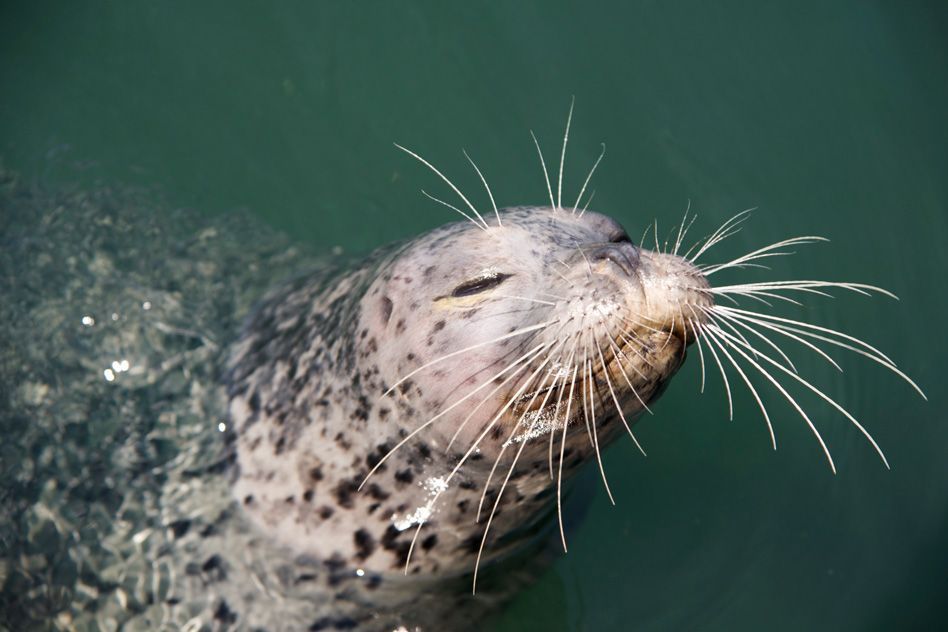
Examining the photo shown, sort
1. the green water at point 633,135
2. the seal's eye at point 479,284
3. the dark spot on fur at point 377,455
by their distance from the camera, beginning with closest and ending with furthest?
the seal's eye at point 479,284
the dark spot on fur at point 377,455
the green water at point 633,135

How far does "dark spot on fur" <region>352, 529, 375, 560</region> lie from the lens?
3.00m

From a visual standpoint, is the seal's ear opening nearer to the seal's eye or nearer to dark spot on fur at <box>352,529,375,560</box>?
the seal's eye

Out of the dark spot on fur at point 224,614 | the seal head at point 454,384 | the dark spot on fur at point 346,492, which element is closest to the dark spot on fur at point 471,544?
the seal head at point 454,384

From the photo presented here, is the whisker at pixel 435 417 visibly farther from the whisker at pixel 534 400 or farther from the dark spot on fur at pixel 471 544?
the dark spot on fur at pixel 471 544

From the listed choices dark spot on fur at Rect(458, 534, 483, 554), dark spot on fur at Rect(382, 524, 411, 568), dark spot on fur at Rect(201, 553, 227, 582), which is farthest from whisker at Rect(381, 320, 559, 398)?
dark spot on fur at Rect(201, 553, 227, 582)

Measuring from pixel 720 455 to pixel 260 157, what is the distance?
2.76 m

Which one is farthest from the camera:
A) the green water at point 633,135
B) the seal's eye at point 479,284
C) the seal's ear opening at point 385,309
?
the green water at point 633,135

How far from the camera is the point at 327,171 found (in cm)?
510

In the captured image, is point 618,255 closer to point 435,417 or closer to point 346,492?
point 435,417

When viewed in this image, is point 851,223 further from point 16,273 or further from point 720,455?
point 16,273

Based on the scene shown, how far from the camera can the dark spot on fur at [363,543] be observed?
2996 mm

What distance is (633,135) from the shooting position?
5.21 metres

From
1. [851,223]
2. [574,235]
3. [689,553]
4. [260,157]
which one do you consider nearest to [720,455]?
[689,553]

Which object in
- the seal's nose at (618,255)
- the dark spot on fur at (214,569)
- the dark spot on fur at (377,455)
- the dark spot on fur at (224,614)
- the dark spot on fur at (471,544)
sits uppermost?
the seal's nose at (618,255)
